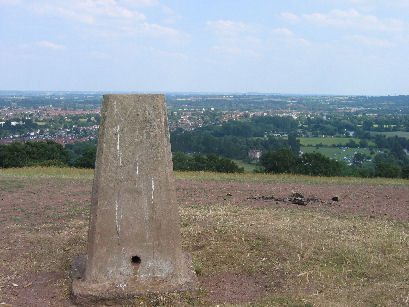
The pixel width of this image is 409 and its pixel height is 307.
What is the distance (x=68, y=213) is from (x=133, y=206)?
5.31 meters

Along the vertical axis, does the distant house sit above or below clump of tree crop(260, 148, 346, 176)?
below

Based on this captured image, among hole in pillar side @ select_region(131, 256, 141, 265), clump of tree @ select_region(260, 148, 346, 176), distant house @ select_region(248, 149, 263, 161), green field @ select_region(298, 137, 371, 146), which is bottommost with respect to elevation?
green field @ select_region(298, 137, 371, 146)

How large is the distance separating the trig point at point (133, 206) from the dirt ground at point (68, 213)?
0.61 metres

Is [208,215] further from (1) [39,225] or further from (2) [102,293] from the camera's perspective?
(2) [102,293]

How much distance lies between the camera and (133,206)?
5.26 m

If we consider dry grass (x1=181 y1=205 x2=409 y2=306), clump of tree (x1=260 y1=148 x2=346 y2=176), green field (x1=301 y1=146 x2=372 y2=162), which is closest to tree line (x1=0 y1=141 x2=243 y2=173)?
clump of tree (x1=260 y1=148 x2=346 y2=176)

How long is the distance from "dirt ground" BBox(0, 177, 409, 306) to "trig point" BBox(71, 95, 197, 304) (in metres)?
0.61

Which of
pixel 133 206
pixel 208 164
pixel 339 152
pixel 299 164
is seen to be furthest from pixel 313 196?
pixel 339 152

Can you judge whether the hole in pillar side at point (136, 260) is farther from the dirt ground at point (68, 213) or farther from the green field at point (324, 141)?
the green field at point (324, 141)

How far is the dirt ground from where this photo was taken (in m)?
5.54

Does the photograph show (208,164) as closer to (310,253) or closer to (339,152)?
(310,253)

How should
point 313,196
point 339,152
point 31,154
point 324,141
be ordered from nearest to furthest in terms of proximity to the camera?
1. point 313,196
2. point 31,154
3. point 339,152
4. point 324,141

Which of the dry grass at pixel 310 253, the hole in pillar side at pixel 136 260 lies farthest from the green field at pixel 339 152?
the hole in pillar side at pixel 136 260

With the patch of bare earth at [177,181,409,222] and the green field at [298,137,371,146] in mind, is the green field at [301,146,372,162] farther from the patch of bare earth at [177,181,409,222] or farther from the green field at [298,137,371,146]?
the patch of bare earth at [177,181,409,222]
